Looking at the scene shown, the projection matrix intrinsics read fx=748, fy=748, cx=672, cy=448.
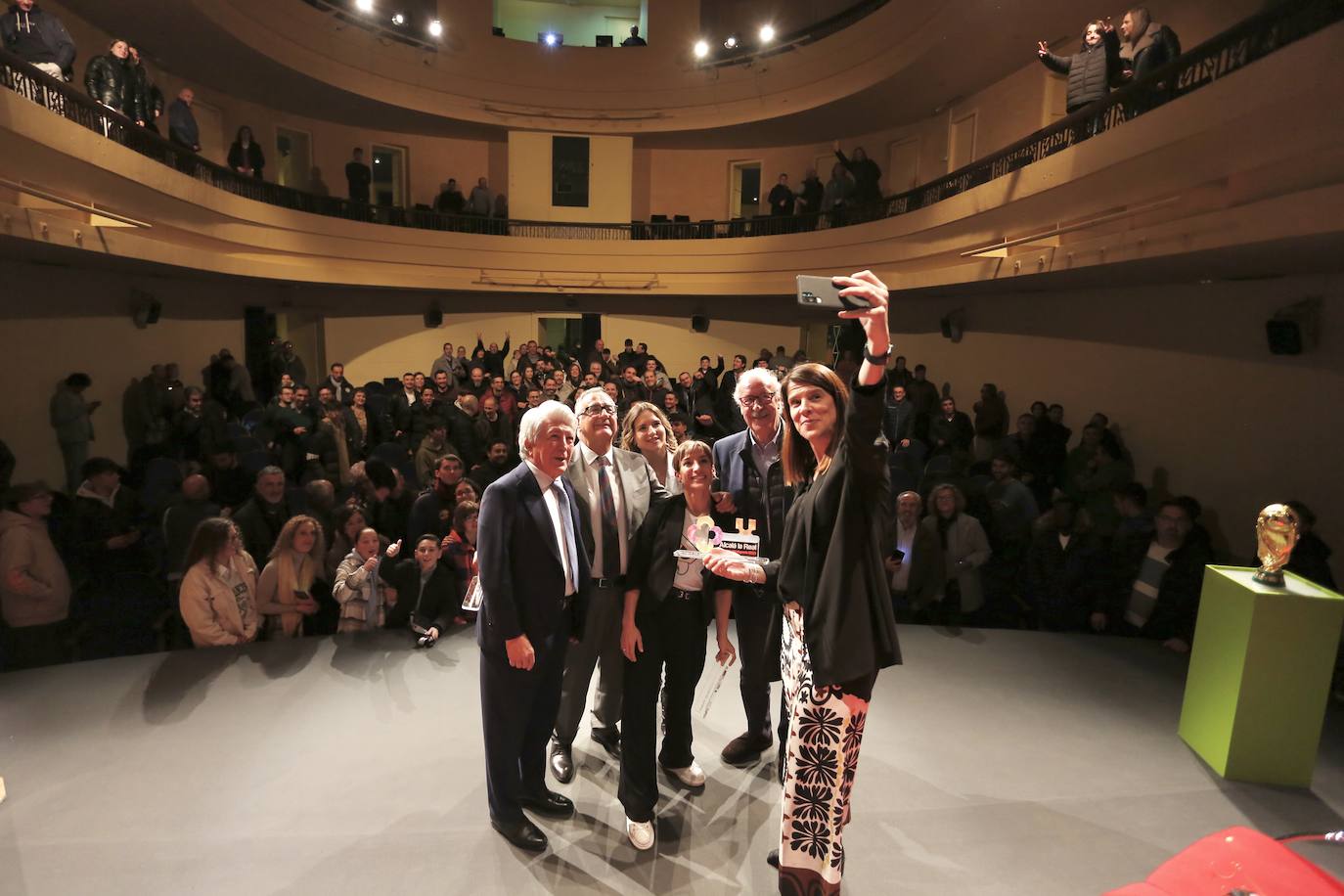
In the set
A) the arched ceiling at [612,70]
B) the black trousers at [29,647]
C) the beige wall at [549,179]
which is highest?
the arched ceiling at [612,70]

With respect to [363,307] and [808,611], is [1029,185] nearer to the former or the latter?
[808,611]

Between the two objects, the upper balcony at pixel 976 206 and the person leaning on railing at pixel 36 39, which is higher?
the person leaning on railing at pixel 36 39

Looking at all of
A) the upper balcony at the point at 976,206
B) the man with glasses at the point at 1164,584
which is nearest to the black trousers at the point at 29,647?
the upper balcony at the point at 976,206

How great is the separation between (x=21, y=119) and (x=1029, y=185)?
30.1 ft

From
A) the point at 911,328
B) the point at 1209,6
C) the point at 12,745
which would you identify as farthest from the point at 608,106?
the point at 12,745

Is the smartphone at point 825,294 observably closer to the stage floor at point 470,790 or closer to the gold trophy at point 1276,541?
the stage floor at point 470,790

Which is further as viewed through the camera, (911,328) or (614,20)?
(614,20)

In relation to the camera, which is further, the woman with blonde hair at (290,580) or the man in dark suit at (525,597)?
the woman with blonde hair at (290,580)

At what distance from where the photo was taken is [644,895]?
2.48 metres

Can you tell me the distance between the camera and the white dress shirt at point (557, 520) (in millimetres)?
2631

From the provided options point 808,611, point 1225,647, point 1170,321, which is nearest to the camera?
point 808,611

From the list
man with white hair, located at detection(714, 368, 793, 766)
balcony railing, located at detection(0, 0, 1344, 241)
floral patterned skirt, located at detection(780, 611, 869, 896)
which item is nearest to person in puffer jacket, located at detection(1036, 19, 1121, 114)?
balcony railing, located at detection(0, 0, 1344, 241)

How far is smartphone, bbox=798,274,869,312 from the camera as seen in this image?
6.14ft

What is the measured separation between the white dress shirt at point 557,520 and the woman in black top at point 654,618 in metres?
0.22
